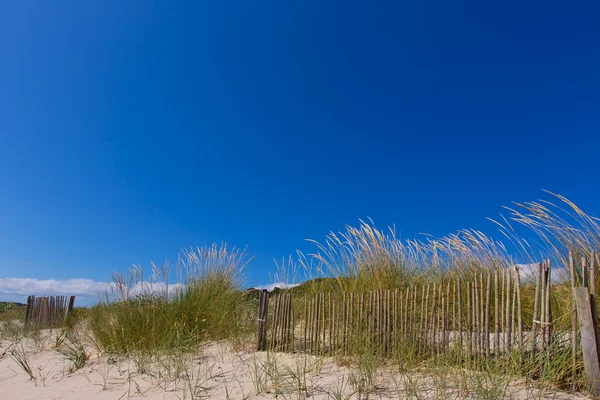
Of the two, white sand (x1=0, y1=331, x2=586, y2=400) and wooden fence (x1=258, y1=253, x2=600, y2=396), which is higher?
wooden fence (x1=258, y1=253, x2=600, y2=396)

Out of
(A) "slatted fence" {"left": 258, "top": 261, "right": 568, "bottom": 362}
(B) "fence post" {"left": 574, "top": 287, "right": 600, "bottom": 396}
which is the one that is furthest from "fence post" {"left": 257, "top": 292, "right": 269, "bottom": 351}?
(B) "fence post" {"left": 574, "top": 287, "right": 600, "bottom": 396}

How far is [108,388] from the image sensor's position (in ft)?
13.2

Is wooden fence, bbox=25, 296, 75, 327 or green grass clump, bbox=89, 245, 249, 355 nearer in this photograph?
green grass clump, bbox=89, 245, 249, 355

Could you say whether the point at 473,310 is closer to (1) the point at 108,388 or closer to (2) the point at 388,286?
(2) the point at 388,286

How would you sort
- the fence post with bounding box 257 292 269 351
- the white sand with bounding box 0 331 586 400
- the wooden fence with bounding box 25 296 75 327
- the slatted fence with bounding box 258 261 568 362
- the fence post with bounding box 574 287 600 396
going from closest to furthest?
the fence post with bounding box 574 287 600 396 < the white sand with bounding box 0 331 586 400 < the slatted fence with bounding box 258 261 568 362 < the fence post with bounding box 257 292 269 351 < the wooden fence with bounding box 25 296 75 327

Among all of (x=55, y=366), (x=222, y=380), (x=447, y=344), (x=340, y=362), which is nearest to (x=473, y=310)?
(x=447, y=344)

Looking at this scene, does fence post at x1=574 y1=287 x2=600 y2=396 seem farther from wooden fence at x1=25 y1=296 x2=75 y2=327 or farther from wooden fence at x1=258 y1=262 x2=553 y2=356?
wooden fence at x1=25 y1=296 x2=75 y2=327

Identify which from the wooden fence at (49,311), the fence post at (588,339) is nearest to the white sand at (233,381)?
the fence post at (588,339)

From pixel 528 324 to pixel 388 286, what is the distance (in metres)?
1.84

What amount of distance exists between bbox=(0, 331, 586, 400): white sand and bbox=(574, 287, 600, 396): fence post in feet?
0.54

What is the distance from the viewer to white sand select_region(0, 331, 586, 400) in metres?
3.02

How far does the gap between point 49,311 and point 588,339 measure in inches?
563

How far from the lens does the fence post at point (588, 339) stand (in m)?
2.88

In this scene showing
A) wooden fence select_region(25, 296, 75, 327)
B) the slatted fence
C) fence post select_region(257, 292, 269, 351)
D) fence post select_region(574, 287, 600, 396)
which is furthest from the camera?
wooden fence select_region(25, 296, 75, 327)
